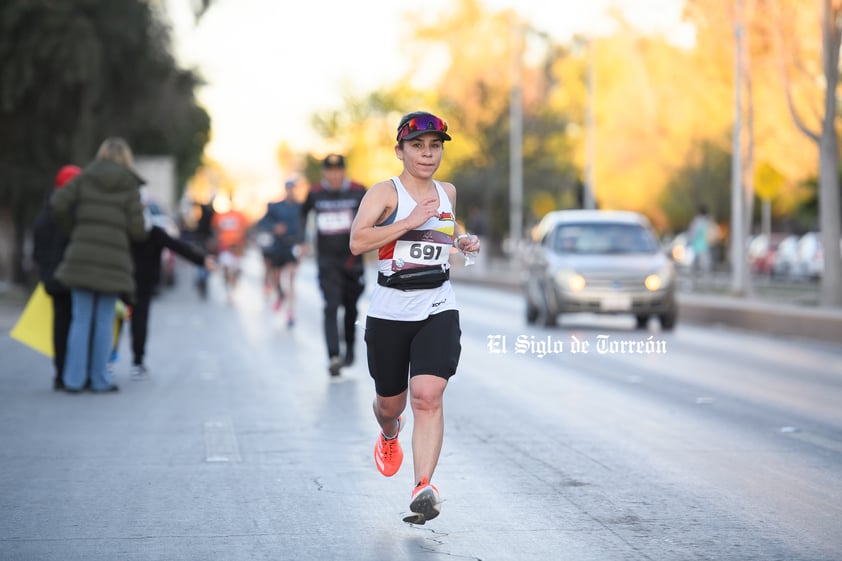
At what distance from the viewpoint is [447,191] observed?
290 inches

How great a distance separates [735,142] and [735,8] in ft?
9.75

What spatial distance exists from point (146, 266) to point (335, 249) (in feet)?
5.50

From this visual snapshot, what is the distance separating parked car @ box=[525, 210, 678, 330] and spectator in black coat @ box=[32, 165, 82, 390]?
9928 millimetres

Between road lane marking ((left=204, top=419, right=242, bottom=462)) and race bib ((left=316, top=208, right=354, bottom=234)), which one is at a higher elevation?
race bib ((left=316, top=208, right=354, bottom=234))

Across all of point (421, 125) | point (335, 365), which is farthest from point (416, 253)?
point (335, 365)

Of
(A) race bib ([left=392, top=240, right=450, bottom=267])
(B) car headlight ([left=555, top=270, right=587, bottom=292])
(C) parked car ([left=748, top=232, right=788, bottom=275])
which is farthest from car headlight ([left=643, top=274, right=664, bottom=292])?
(C) parked car ([left=748, top=232, right=788, bottom=275])

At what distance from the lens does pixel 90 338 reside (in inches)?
503

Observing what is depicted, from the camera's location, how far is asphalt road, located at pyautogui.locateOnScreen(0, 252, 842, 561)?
258 inches

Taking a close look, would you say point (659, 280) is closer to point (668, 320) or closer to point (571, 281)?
point (668, 320)

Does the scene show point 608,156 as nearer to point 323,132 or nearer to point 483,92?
point 483,92

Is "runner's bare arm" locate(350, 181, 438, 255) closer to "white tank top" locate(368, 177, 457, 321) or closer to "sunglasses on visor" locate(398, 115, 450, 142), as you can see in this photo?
"white tank top" locate(368, 177, 457, 321)

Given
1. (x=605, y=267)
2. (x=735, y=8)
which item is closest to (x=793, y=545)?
(x=605, y=267)

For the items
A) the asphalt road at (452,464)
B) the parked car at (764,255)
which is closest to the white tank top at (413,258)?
the asphalt road at (452,464)

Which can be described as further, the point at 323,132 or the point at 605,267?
the point at 323,132
